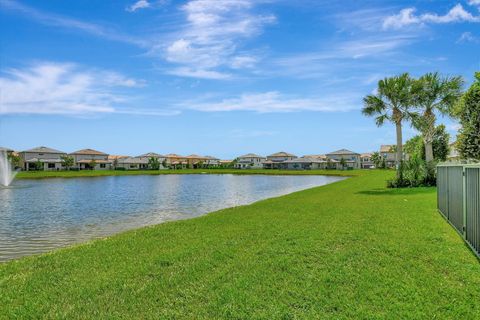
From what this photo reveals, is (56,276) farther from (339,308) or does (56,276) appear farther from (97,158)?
(97,158)

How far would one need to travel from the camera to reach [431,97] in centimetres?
2898

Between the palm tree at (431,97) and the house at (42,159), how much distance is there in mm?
86143

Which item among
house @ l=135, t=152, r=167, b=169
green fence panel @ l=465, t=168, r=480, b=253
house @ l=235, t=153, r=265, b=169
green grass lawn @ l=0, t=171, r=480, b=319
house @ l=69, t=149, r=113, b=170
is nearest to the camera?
green grass lawn @ l=0, t=171, r=480, b=319

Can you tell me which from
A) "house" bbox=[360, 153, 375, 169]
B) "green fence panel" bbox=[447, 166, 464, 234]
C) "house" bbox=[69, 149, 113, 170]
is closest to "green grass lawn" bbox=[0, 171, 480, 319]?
"green fence panel" bbox=[447, 166, 464, 234]

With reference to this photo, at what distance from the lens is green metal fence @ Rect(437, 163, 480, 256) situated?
24.1 feet

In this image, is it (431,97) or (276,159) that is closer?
(431,97)

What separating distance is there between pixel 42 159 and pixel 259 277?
103796 millimetres

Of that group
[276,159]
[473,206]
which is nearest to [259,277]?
[473,206]

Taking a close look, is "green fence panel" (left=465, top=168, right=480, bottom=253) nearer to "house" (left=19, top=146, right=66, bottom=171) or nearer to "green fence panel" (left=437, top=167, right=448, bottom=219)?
"green fence panel" (left=437, top=167, right=448, bottom=219)

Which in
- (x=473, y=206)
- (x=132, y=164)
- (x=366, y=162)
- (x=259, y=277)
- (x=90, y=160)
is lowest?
(x=259, y=277)

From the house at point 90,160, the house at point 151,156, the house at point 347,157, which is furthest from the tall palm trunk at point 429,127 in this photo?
the house at point 151,156

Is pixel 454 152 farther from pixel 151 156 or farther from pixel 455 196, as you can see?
pixel 151 156

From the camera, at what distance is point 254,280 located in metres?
6.06

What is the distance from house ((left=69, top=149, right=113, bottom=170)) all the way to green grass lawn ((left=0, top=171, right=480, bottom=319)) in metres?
100
